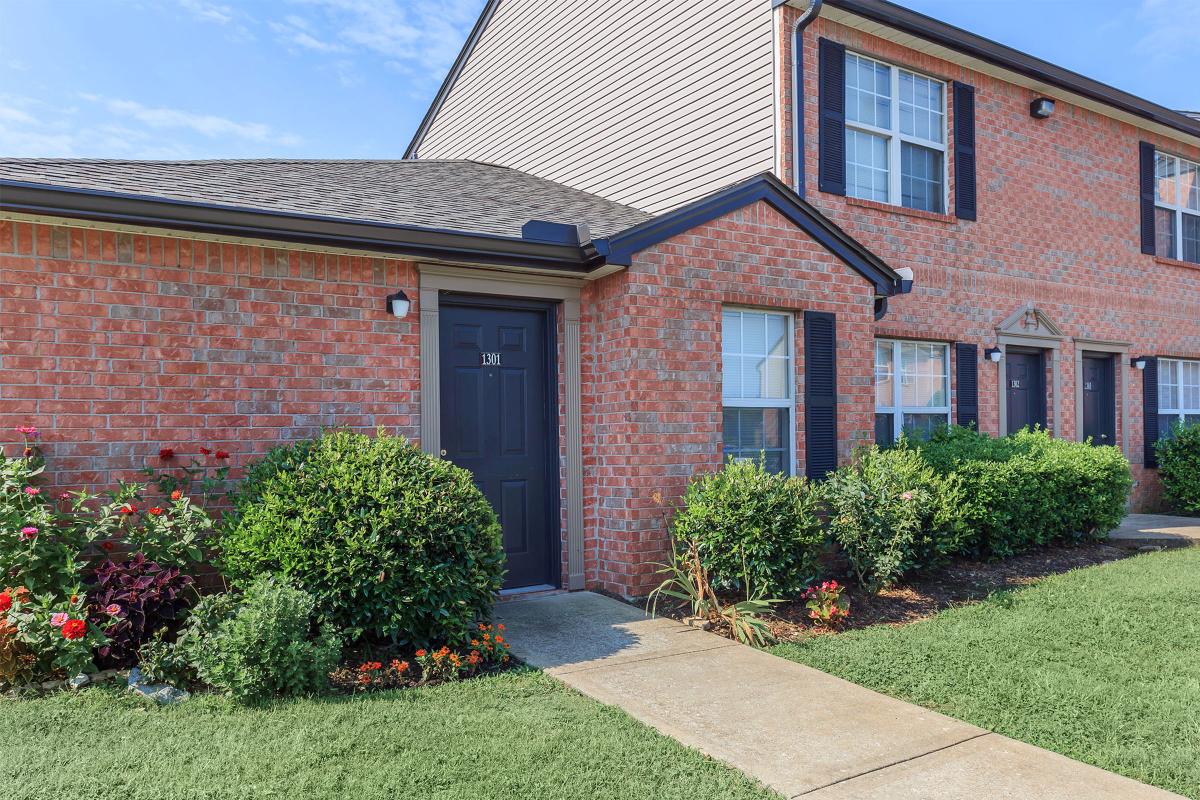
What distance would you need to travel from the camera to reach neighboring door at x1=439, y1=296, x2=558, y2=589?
6.66 metres

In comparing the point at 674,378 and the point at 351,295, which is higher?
the point at 351,295

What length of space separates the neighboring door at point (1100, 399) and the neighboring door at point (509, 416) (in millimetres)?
9272

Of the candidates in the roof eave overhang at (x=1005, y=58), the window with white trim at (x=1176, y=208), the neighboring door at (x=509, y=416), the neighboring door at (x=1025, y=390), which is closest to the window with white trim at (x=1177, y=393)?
the window with white trim at (x=1176, y=208)

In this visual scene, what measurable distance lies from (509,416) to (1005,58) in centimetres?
795

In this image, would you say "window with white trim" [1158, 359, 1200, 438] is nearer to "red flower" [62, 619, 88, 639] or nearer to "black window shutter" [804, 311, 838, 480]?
"black window shutter" [804, 311, 838, 480]

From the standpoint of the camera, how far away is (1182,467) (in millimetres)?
12047

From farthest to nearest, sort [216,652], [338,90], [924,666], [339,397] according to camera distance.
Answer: [338,90] → [339,397] → [924,666] → [216,652]

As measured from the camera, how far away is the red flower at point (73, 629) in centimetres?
422

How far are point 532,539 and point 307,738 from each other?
3.30 m

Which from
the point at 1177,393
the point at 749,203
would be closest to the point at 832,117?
the point at 749,203

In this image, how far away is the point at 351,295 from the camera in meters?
6.13

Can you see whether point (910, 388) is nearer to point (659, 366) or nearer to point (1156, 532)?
point (1156, 532)

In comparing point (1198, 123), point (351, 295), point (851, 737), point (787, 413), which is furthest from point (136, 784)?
point (1198, 123)

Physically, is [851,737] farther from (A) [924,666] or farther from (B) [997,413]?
(B) [997,413]
